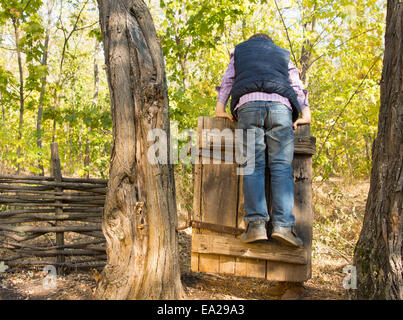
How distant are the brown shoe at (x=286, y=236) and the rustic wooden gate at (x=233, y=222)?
0.11 meters

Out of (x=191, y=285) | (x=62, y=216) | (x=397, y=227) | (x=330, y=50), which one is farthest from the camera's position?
(x=330, y=50)

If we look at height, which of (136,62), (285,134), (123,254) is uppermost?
(136,62)

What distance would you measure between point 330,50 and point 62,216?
4.76 meters

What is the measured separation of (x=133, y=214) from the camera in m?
2.62

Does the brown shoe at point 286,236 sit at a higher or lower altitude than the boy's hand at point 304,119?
lower

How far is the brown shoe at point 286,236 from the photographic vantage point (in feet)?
8.71

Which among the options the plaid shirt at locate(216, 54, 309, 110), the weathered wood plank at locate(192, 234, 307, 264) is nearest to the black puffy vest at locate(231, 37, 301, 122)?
the plaid shirt at locate(216, 54, 309, 110)

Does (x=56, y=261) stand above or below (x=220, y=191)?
below

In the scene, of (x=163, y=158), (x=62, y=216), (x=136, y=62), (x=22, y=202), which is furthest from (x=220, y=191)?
(x=22, y=202)

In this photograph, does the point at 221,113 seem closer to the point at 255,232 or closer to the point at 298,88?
the point at 298,88

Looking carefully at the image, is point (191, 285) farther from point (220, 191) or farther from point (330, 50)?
point (330, 50)

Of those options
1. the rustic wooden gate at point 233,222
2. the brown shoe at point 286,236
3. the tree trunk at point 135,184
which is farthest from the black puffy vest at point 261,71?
the brown shoe at point 286,236

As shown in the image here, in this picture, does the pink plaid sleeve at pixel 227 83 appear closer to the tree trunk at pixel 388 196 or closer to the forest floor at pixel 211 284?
the tree trunk at pixel 388 196

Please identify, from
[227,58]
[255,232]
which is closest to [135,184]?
[255,232]
